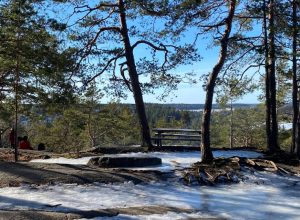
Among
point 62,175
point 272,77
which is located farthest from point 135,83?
point 62,175

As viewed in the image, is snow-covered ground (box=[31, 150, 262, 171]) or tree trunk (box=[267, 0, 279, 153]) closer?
snow-covered ground (box=[31, 150, 262, 171])

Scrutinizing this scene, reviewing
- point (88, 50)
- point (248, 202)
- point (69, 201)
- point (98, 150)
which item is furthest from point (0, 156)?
point (248, 202)

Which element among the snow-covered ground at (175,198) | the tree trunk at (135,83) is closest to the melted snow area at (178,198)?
the snow-covered ground at (175,198)

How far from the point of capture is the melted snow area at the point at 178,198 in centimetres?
744

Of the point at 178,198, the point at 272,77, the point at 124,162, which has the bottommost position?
the point at 178,198

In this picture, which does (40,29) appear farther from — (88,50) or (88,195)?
(88,195)

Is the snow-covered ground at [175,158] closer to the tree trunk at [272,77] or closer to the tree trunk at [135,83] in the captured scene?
the tree trunk at [272,77]

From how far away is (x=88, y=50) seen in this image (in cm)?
1689

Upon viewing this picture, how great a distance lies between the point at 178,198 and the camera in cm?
840

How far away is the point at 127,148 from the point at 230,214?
8693mm

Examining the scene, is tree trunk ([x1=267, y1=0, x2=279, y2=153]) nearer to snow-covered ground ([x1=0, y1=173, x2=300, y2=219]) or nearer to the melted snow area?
the melted snow area

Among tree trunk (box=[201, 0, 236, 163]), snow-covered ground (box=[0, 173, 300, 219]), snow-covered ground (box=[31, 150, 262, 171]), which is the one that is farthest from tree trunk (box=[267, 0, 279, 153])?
snow-covered ground (box=[0, 173, 300, 219])

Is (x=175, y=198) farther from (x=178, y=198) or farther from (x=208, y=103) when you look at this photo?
(x=208, y=103)

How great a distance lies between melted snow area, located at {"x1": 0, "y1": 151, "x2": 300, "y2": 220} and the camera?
293 inches
